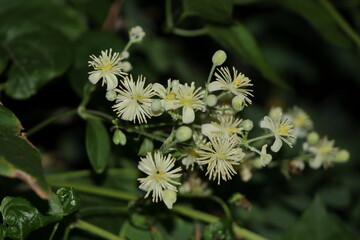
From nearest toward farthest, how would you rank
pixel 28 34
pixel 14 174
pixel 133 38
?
pixel 14 174 → pixel 133 38 → pixel 28 34

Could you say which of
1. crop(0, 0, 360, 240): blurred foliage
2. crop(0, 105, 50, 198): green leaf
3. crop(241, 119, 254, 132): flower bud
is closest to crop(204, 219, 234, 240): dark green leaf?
crop(0, 0, 360, 240): blurred foliage

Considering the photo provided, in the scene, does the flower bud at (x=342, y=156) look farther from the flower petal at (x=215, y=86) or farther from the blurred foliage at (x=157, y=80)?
the flower petal at (x=215, y=86)

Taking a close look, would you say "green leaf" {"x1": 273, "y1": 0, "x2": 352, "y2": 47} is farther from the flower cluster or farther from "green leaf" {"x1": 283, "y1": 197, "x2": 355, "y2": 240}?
the flower cluster

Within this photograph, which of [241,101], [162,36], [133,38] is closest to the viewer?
[241,101]

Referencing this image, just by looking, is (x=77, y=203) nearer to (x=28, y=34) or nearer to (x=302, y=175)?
(x=28, y=34)

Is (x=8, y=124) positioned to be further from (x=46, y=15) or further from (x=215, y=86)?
(x=46, y=15)

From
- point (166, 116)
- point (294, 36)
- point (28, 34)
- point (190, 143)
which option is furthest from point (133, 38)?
point (294, 36)

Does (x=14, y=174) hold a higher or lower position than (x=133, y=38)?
lower
